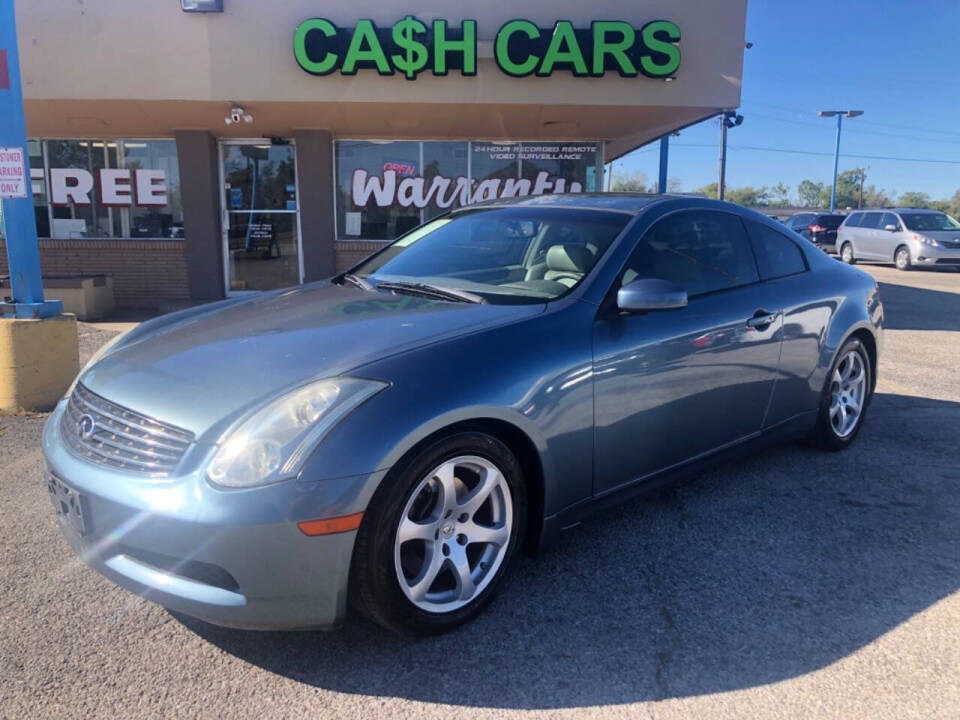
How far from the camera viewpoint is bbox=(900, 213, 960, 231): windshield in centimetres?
2173

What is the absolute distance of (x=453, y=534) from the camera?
2723 mm

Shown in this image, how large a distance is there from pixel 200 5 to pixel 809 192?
Result: 114439 millimetres

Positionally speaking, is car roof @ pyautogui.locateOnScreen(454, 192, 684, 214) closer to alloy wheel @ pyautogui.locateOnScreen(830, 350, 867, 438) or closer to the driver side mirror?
the driver side mirror

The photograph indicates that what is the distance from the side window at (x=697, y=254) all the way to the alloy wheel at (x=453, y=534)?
1223 mm

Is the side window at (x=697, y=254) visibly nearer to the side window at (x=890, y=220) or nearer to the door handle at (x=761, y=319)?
the door handle at (x=761, y=319)

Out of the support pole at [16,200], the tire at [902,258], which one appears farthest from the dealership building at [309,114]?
the tire at [902,258]

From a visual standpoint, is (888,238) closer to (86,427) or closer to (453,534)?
(453,534)

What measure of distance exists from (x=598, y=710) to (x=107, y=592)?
200 centimetres

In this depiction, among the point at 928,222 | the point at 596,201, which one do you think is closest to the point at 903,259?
the point at 928,222

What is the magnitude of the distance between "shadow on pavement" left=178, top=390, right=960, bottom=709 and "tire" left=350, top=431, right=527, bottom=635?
0.51 ft

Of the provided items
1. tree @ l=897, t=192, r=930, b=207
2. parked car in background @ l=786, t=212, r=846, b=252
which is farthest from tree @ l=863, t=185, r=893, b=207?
parked car in background @ l=786, t=212, r=846, b=252

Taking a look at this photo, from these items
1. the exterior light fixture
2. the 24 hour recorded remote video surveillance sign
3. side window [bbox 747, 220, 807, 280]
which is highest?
the exterior light fixture

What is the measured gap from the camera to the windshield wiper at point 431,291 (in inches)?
131

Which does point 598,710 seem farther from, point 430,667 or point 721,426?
point 721,426
